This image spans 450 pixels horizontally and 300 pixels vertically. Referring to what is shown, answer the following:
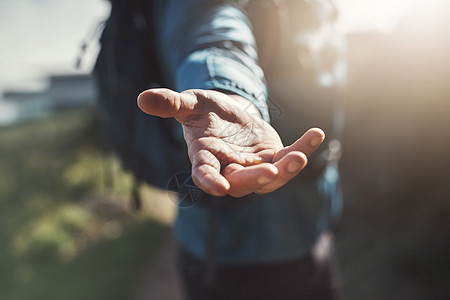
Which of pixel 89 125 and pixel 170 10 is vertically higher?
pixel 170 10

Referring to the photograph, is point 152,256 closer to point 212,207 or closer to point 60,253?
point 60,253

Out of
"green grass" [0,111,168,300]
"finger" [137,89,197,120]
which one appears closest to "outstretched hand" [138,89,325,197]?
"finger" [137,89,197,120]

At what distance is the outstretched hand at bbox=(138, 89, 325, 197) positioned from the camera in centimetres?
63

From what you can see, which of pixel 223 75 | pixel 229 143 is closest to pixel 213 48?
pixel 223 75

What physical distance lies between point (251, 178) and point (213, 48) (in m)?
0.46

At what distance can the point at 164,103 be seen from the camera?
2.20ft

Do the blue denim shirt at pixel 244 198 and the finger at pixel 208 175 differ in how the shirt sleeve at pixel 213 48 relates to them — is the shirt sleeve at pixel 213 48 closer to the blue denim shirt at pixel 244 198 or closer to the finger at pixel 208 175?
the blue denim shirt at pixel 244 198

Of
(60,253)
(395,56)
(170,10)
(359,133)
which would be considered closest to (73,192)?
(60,253)

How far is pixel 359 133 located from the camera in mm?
4863

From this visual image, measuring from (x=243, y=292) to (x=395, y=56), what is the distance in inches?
139

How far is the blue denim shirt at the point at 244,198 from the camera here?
90cm

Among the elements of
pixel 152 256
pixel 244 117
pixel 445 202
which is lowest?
pixel 152 256

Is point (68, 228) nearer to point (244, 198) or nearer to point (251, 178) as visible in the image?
point (244, 198)

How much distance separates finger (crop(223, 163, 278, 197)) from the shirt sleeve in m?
0.24
